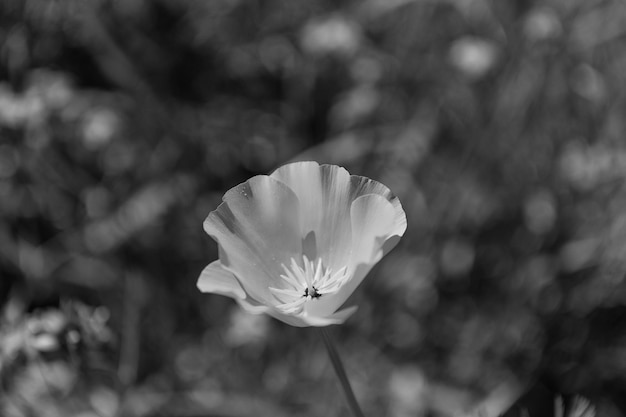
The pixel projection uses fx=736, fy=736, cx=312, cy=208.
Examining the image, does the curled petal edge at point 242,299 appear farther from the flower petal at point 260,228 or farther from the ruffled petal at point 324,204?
the ruffled petal at point 324,204

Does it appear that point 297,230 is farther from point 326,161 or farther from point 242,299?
point 326,161

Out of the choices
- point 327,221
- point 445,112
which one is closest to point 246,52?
point 445,112

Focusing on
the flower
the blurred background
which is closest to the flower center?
the flower

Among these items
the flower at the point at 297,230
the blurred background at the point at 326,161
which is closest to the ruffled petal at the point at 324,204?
the flower at the point at 297,230

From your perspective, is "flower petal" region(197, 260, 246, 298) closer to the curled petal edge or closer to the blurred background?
the curled petal edge

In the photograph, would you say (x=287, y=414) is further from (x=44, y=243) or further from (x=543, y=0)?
(x=543, y=0)

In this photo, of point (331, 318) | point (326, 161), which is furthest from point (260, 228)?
point (326, 161)
